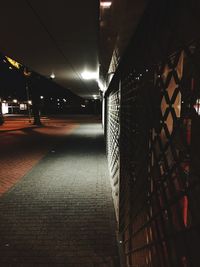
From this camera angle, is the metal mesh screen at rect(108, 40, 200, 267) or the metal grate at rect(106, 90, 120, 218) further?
the metal grate at rect(106, 90, 120, 218)

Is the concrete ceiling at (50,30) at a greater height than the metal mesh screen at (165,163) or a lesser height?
greater

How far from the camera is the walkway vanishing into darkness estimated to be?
3.50 m

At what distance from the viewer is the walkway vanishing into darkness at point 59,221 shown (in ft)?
11.5

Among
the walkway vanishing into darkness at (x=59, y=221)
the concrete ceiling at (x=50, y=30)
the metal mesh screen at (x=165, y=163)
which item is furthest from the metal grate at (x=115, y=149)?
the concrete ceiling at (x=50, y=30)

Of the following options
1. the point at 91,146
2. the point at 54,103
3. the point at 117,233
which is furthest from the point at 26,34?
the point at 54,103

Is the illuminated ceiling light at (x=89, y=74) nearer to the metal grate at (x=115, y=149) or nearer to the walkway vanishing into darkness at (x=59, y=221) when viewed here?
the metal grate at (x=115, y=149)

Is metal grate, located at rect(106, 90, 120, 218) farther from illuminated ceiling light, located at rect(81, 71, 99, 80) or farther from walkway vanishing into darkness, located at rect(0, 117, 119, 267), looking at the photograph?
illuminated ceiling light, located at rect(81, 71, 99, 80)

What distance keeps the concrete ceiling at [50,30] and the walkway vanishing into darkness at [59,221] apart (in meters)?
3.79

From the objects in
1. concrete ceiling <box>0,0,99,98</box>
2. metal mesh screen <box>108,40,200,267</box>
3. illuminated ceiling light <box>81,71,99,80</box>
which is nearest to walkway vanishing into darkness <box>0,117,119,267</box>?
metal mesh screen <box>108,40,200,267</box>

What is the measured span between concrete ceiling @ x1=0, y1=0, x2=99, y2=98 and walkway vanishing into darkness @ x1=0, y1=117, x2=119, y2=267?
379 cm

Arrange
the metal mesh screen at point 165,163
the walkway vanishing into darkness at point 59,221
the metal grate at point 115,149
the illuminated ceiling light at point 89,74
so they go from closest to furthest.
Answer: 1. the metal mesh screen at point 165,163
2. the walkway vanishing into darkness at point 59,221
3. the metal grate at point 115,149
4. the illuminated ceiling light at point 89,74

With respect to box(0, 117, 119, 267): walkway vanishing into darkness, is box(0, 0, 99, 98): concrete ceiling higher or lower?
higher

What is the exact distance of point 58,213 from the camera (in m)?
4.82

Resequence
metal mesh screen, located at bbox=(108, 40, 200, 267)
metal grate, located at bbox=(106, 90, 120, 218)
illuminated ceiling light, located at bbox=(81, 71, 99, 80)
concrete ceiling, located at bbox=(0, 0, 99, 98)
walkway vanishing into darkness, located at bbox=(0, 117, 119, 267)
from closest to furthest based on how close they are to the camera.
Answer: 1. metal mesh screen, located at bbox=(108, 40, 200, 267)
2. walkway vanishing into darkness, located at bbox=(0, 117, 119, 267)
3. concrete ceiling, located at bbox=(0, 0, 99, 98)
4. metal grate, located at bbox=(106, 90, 120, 218)
5. illuminated ceiling light, located at bbox=(81, 71, 99, 80)
